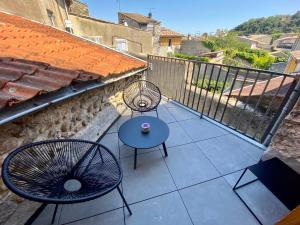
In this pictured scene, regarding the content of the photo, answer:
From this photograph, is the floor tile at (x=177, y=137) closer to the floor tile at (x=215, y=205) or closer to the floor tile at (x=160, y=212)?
the floor tile at (x=215, y=205)

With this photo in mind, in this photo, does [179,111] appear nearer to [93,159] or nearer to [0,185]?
[93,159]

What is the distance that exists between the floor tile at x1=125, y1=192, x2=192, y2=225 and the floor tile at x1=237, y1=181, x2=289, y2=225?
25.9 inches

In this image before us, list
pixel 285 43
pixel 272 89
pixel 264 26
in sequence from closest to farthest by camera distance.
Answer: pixel 272 89
pixel 285 43
pixel 264 26

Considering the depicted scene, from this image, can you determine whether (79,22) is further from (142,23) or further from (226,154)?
(142,23)

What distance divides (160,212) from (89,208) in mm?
689

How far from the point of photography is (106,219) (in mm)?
1398

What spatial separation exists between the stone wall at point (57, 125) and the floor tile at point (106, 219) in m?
0.49

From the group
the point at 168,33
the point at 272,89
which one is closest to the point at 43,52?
the point at 272,89

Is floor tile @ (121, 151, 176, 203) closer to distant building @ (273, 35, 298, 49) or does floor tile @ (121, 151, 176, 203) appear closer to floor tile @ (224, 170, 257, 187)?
floor tile @ (224, 170, 257, 187)

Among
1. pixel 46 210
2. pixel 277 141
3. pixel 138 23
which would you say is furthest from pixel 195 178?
pixel 138 23

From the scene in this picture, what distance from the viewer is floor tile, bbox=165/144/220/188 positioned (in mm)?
1764

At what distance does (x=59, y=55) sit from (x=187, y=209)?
2481 mm

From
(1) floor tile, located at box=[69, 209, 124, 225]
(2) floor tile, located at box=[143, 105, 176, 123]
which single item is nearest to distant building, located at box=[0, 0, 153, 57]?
(2) floor tile, located at box=[143, 105, 176, 123]

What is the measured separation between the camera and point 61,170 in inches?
54.2
